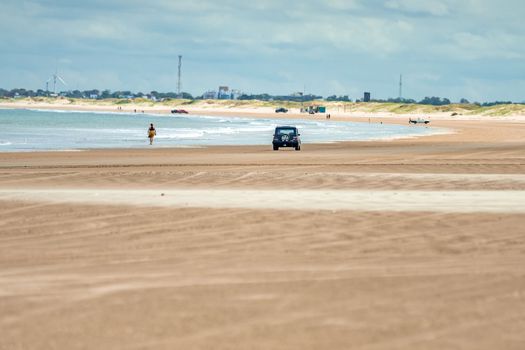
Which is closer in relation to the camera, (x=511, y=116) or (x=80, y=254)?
(x=80, y=254)

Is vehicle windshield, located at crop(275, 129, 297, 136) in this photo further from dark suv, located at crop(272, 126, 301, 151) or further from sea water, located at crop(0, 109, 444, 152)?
sea water, located at crop(0, 109, 444, 152)

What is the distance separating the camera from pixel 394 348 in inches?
254

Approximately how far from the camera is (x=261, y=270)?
9664 millimetres

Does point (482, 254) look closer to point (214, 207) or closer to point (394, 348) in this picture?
point (394, 348)

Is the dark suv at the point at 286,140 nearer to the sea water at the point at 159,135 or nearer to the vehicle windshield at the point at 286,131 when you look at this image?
the vehicle windshield at the point at 286,131

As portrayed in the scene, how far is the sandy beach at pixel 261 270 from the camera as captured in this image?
6.90 meters

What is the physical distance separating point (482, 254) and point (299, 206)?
575 cm

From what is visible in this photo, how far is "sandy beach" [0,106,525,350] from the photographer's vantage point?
6902mm

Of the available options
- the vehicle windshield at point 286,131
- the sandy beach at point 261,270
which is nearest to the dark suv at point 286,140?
the vehicle windshield at point 286,131

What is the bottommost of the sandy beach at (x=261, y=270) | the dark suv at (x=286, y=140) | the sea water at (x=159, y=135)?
the sea water at (x=159, y=135)

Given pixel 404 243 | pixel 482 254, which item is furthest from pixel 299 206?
pixel 482 254

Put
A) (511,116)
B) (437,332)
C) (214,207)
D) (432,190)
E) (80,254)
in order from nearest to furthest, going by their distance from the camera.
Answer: (437,332), (80,254), (214,207), (432,190), (511,116)

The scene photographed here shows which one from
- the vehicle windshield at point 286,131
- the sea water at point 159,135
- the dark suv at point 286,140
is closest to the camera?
the dark suv at point 286,140

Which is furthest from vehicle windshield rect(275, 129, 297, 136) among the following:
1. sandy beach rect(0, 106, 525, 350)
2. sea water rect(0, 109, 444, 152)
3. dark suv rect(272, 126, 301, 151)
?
sandy beach rect(0, 106, 525, 350)
